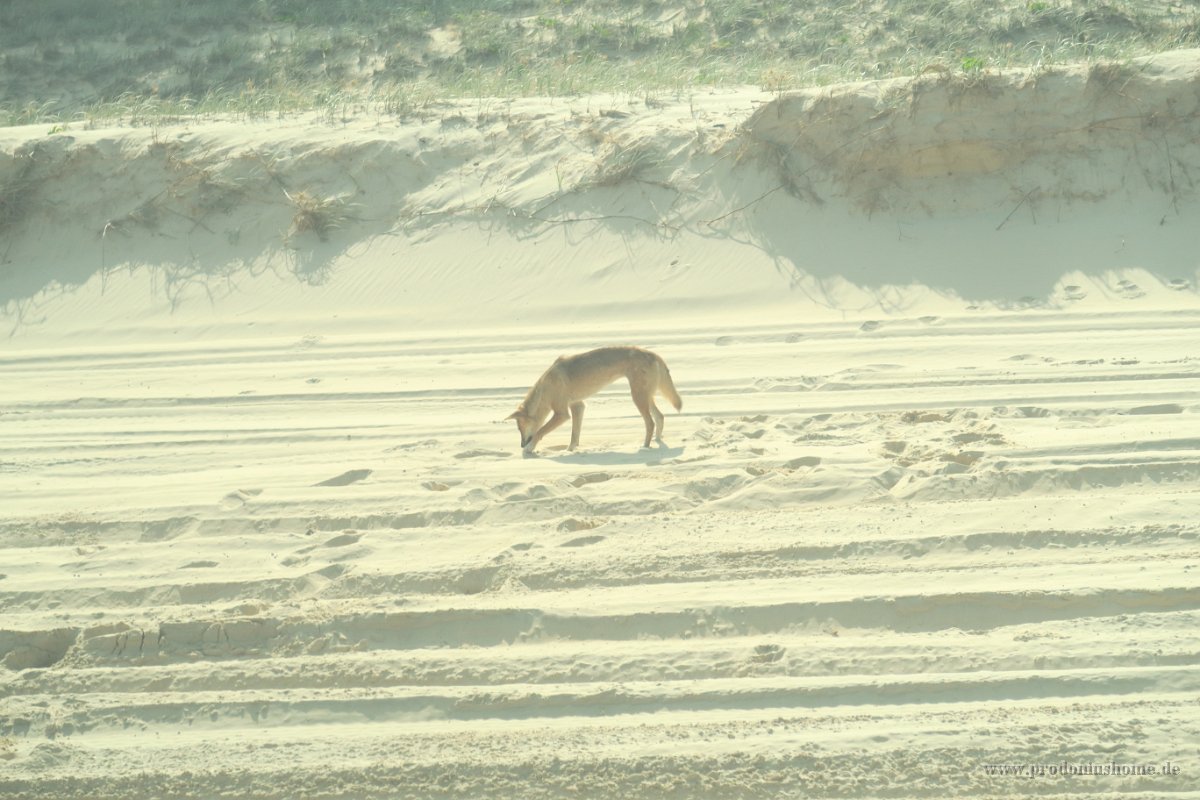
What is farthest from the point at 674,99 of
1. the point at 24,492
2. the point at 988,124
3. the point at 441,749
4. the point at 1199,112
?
the point at 441,749

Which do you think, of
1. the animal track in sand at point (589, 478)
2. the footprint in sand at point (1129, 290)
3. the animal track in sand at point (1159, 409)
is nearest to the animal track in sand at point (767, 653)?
the animal track in sand at point (589, 478)

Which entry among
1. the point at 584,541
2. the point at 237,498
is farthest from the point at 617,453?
the point at 237,498

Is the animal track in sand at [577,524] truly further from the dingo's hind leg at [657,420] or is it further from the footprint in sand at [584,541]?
the dingo's hind leg at [657,420]

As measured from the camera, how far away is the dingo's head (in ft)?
29.7

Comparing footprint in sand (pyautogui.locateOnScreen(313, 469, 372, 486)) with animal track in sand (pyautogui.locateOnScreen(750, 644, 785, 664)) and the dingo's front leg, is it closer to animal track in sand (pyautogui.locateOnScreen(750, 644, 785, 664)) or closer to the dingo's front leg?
the dingo's front leg

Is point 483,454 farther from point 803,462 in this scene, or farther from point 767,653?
point 767,653

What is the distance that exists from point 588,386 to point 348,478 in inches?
85.8

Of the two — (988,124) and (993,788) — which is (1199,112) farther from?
(993,788)

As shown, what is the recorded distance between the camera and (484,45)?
22297 millimetres

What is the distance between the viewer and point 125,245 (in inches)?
592

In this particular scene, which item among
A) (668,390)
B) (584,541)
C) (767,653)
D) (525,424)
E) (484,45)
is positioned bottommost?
(767,653)

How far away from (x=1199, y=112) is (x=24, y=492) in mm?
12318

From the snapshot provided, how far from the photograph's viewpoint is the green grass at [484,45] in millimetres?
16750

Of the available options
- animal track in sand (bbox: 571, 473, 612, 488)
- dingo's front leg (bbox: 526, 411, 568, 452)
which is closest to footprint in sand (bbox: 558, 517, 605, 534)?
animal track in sand (bbox: 571, 473, 612, 488)
